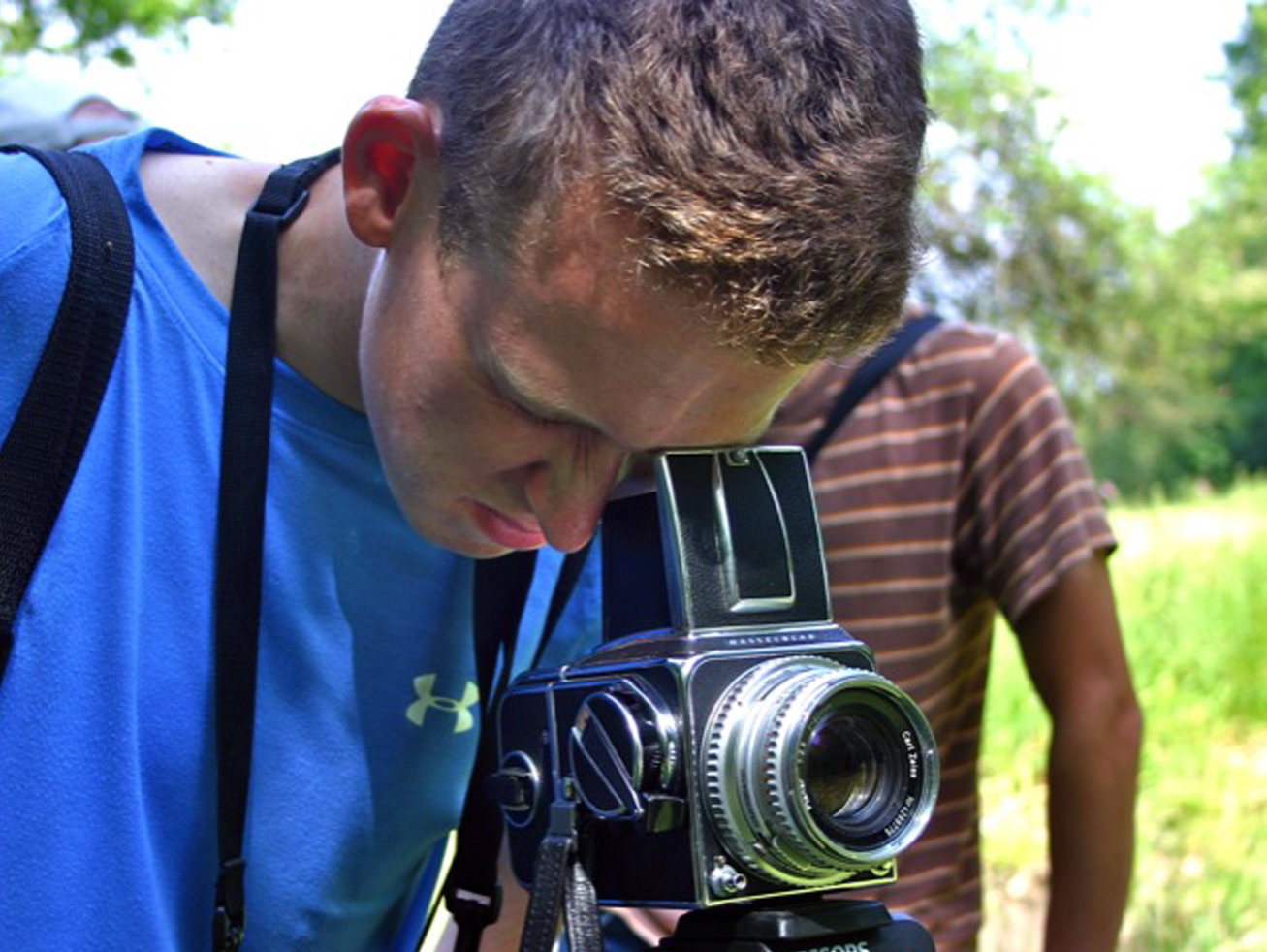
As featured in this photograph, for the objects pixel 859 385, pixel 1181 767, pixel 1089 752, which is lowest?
pixel 1181 767

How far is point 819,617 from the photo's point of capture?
1499 millimetres

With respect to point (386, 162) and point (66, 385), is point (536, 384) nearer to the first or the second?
point (386, 162)

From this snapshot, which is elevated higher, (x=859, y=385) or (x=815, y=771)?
(x=859, y=385)

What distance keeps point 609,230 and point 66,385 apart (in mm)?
479

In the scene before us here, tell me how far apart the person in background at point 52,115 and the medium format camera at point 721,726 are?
1803mm

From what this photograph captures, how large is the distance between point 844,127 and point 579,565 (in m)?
0.65

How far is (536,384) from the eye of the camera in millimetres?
1354

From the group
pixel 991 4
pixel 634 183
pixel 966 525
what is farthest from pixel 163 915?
pixel 991 4

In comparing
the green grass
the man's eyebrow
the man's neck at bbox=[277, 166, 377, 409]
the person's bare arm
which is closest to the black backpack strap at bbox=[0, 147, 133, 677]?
the man's neck at bbox=[277, 166, 377, 409]

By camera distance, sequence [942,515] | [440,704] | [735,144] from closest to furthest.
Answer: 1. [735,144]
2. [440,704]
3. [942,515]

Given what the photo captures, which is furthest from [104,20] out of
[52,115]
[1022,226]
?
[1022,226]

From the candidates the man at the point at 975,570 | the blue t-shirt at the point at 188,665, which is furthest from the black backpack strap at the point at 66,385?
the man at the point at 975,570

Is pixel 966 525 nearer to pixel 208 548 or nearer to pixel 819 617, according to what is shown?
pixel 819 617

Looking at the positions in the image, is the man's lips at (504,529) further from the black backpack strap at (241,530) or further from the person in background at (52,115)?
the person in background at (52,115)
